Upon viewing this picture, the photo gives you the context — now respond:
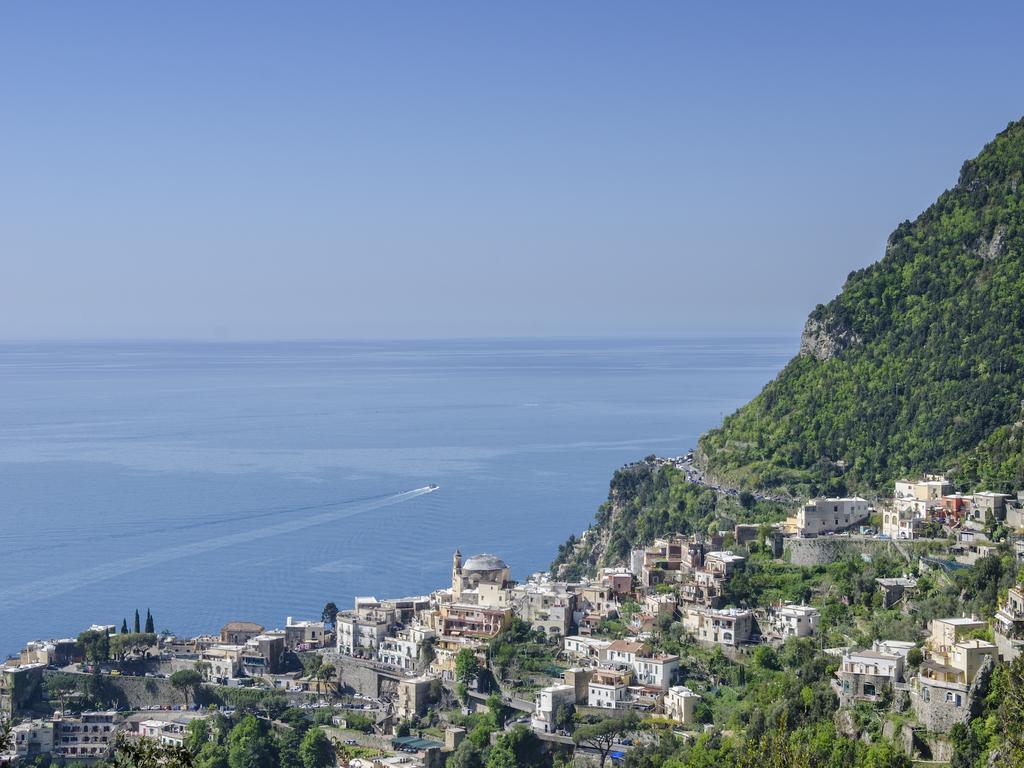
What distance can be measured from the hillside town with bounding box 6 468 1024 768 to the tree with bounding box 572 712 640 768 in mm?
47

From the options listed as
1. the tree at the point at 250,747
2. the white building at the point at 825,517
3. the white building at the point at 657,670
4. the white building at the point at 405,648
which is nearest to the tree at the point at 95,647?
the tree at the point at 250,747

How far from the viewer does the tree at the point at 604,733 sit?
28438mm

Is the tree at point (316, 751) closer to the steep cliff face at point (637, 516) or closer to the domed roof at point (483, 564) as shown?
the domed roof at point (483, 564)

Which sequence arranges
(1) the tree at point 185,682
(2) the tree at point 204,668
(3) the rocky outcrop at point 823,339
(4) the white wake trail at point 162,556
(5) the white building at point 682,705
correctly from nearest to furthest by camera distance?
(5) the white building at point 682,705
(1) the tree at point 185,682
(2) the tree at point 204,668
(4) the white wake trail at point 162,556
(3) the rocky outcrop at point 823,339

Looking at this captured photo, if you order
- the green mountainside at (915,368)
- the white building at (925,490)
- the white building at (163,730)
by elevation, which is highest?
the green mountainside at (915,368)

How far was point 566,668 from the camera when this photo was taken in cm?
3219

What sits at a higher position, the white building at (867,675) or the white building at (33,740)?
the white building at (867,675)

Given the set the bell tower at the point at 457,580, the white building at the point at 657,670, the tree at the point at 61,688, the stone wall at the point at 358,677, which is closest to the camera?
the white building at the point at 657,670

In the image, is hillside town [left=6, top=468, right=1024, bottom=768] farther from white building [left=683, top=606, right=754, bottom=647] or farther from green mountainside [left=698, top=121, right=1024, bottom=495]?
green mountainside [left=698, top=121, right=1024, bottom=495]

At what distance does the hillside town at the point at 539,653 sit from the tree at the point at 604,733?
0.05 m

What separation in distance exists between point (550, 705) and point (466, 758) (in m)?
2.13

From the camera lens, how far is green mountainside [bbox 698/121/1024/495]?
43.0m

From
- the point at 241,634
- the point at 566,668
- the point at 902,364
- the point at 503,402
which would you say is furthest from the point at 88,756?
the point at 503,402

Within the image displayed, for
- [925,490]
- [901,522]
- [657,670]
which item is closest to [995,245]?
[925,490]
